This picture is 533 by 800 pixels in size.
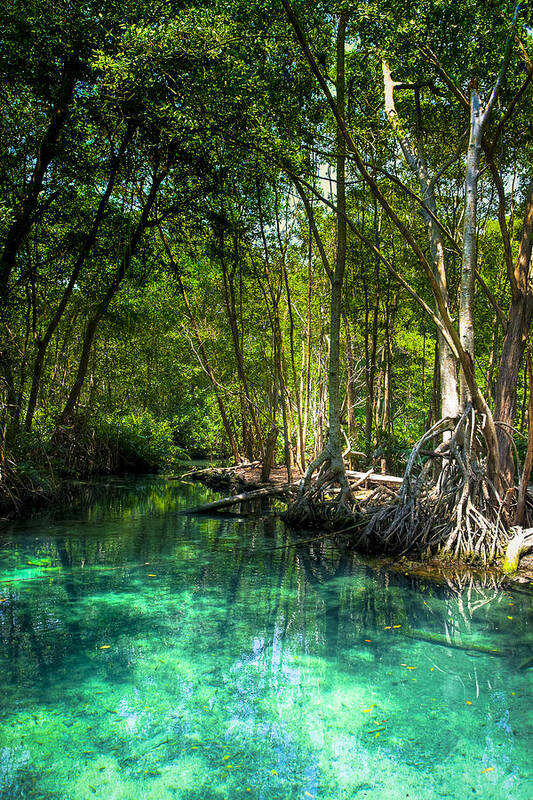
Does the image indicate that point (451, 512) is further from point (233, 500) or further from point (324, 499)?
point (233, 500)

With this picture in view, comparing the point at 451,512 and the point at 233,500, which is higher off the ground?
the point at 451,512

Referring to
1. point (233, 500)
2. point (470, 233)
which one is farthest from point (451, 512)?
point (233, 500)

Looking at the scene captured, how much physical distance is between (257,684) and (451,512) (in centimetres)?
410

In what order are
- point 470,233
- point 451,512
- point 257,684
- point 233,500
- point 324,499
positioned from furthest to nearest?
1. point 233,500
2. point 324,499
3. point 451,512
4. point 470,233
5. point 257,684

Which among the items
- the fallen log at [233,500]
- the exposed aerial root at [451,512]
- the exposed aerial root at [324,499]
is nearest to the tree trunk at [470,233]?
the exposed aerial root at [451,512]

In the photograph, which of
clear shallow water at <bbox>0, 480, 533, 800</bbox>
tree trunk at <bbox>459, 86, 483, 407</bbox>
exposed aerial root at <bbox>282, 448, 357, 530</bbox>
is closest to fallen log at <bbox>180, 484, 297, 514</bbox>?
exposed aerial root at <bbox>282, 448, 357, 530</bbox>

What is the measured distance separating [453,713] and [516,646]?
52.1 inches

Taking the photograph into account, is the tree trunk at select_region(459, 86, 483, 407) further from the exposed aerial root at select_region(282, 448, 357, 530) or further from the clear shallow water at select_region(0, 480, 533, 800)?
the clear shallow water at select_region(0, 480, 533, 800)

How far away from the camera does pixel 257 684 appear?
375 cm

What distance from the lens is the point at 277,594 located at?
5.77m

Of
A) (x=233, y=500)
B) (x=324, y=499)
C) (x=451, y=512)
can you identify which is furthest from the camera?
(x=233, y=500)

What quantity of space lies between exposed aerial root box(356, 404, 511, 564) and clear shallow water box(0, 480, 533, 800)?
2.43 ft

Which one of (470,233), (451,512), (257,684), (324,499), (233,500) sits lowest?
(257,684)

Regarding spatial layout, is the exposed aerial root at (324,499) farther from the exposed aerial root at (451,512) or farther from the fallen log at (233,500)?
the fallen log at (233,500)
